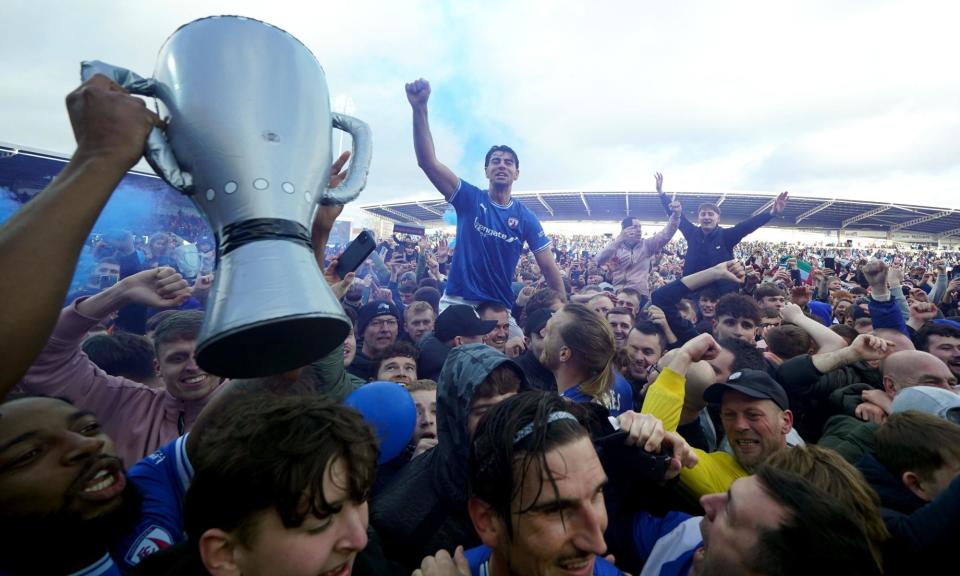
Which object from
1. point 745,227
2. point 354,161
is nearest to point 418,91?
point 354,161

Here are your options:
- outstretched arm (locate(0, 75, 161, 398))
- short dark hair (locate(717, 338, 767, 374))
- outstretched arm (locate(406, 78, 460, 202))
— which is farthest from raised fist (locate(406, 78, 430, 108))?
short dark hair (locate(717, 338, 767, 374))

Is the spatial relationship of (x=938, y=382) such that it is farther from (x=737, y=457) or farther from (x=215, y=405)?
(x=215, y=405)

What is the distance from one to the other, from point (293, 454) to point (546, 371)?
2.40 m

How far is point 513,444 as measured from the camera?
4.70 ft

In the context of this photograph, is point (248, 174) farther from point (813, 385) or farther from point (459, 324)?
point (813, 385)

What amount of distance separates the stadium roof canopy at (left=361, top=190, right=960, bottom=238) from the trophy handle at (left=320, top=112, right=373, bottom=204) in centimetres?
2208

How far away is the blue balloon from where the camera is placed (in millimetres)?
2209

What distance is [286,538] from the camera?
1.18 metres

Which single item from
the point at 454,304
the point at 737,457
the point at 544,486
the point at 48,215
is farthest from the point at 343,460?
the point at 454,304

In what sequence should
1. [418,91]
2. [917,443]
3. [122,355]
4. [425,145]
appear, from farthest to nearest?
[122,355] → [425,145] → [418,91] → [917,443]

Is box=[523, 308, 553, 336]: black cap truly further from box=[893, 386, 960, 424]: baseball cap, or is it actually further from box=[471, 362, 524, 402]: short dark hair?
box=[893, 386, 960, 424]: baseball cap

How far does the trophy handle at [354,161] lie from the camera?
3.97 ft

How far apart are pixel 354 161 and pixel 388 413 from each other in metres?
1.34

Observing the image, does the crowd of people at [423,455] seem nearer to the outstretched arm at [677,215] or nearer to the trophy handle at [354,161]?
the trophy handle at [354,161]
